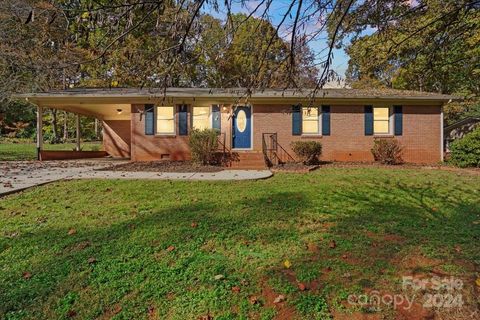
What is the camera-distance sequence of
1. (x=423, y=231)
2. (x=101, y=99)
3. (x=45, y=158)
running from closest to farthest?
(x=423, y=231), (x=101, y=99), (x=45, y=158)

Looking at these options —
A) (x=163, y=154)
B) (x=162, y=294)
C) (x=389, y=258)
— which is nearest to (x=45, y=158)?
(x=163, y=154)

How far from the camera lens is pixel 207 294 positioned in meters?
2.92

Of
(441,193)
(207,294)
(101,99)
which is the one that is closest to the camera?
(207,294)

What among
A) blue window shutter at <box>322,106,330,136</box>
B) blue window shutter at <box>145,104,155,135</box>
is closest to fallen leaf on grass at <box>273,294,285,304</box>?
blue window shutter at <box>322,106,330,136</box>

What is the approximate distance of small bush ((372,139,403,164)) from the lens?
534 inches

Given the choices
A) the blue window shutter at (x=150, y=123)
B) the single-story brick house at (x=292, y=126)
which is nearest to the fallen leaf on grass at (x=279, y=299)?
the single-story brick house at (x=292, y=126)

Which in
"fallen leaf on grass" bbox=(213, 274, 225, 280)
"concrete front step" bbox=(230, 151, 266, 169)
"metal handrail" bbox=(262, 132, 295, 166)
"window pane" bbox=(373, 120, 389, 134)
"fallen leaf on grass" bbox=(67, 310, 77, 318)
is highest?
"window pane" bbox=(373, 120, 389, 134)

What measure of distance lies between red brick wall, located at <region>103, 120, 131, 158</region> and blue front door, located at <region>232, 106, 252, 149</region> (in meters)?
7.81

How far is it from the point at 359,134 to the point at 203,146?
271 inches

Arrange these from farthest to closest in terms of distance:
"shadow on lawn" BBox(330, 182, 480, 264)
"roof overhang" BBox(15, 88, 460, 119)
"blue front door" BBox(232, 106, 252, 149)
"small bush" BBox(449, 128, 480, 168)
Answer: "blue front door" BBox(232, 106, 252, 149) → "roof overhang" BBox(15, 88, 460, 119) → "small bush" BBox(449, 128, 480, 168) → "shadow on lawn" BBox(330, 182, 480, 264)

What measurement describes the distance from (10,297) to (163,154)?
38.2 feet

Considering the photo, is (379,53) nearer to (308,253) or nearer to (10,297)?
(308,253)

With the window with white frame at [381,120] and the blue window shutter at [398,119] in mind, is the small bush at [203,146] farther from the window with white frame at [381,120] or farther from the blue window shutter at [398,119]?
the blue window shutter at [398,119]

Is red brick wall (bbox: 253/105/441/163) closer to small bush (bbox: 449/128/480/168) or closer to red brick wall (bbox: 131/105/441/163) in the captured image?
red brick wall (bbox: 131/105/441/163)
